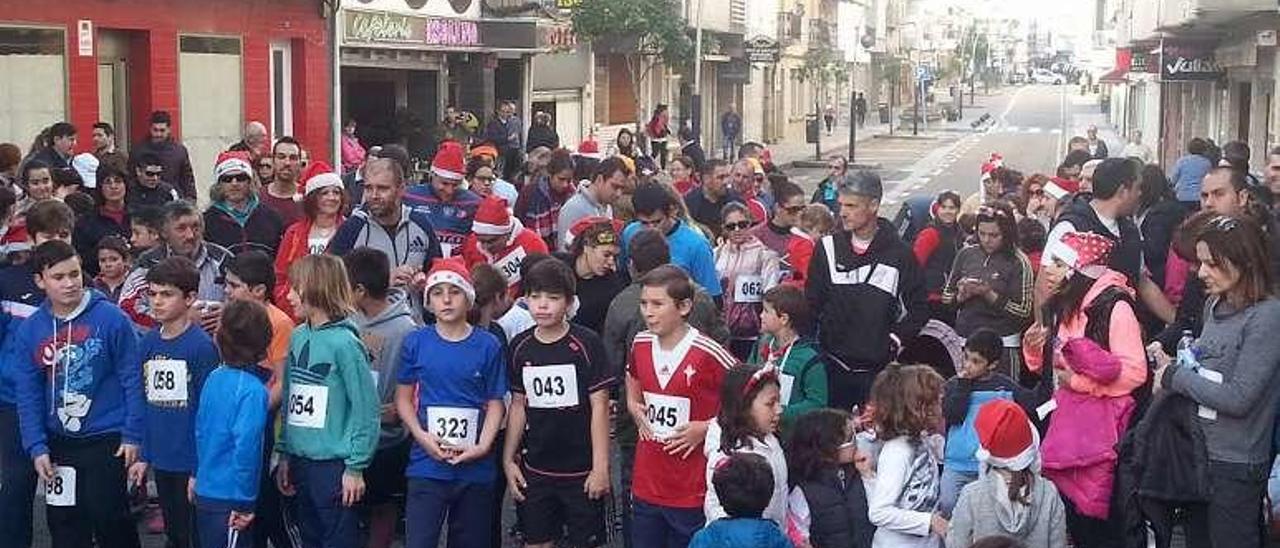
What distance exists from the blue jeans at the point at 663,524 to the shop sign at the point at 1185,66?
30201 mm

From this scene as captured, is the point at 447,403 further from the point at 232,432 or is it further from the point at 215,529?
the point at 215,529

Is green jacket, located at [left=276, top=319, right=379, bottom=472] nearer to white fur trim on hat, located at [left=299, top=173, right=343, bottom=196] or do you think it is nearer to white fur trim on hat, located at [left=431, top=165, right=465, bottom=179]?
white fur trim on hat, located at [left=299, top=173, right=343, bottom=196]

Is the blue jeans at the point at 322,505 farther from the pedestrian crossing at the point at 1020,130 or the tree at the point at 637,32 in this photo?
the pedestrian crossing at the point at 1020,130

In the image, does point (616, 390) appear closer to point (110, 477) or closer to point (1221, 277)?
point (110, 477)

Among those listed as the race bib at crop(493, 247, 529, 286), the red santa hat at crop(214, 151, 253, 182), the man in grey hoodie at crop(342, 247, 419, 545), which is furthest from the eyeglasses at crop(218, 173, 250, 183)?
the man in grey hoodie at crop(342, 247, 419, 545)

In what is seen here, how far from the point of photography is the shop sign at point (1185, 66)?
34.9 meters

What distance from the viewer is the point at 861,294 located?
27.1ft

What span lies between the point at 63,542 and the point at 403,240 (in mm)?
2542

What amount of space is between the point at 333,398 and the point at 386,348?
2.00ft

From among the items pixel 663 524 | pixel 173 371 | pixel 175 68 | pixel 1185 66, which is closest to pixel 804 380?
pixel 663 524

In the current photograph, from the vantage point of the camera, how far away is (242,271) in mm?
7574

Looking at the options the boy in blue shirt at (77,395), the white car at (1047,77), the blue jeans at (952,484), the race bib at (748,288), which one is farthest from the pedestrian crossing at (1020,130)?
the white car at (1047,77)

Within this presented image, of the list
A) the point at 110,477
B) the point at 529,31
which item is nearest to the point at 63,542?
the point at 110,477

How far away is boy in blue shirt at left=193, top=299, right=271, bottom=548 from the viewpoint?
6.81 m
